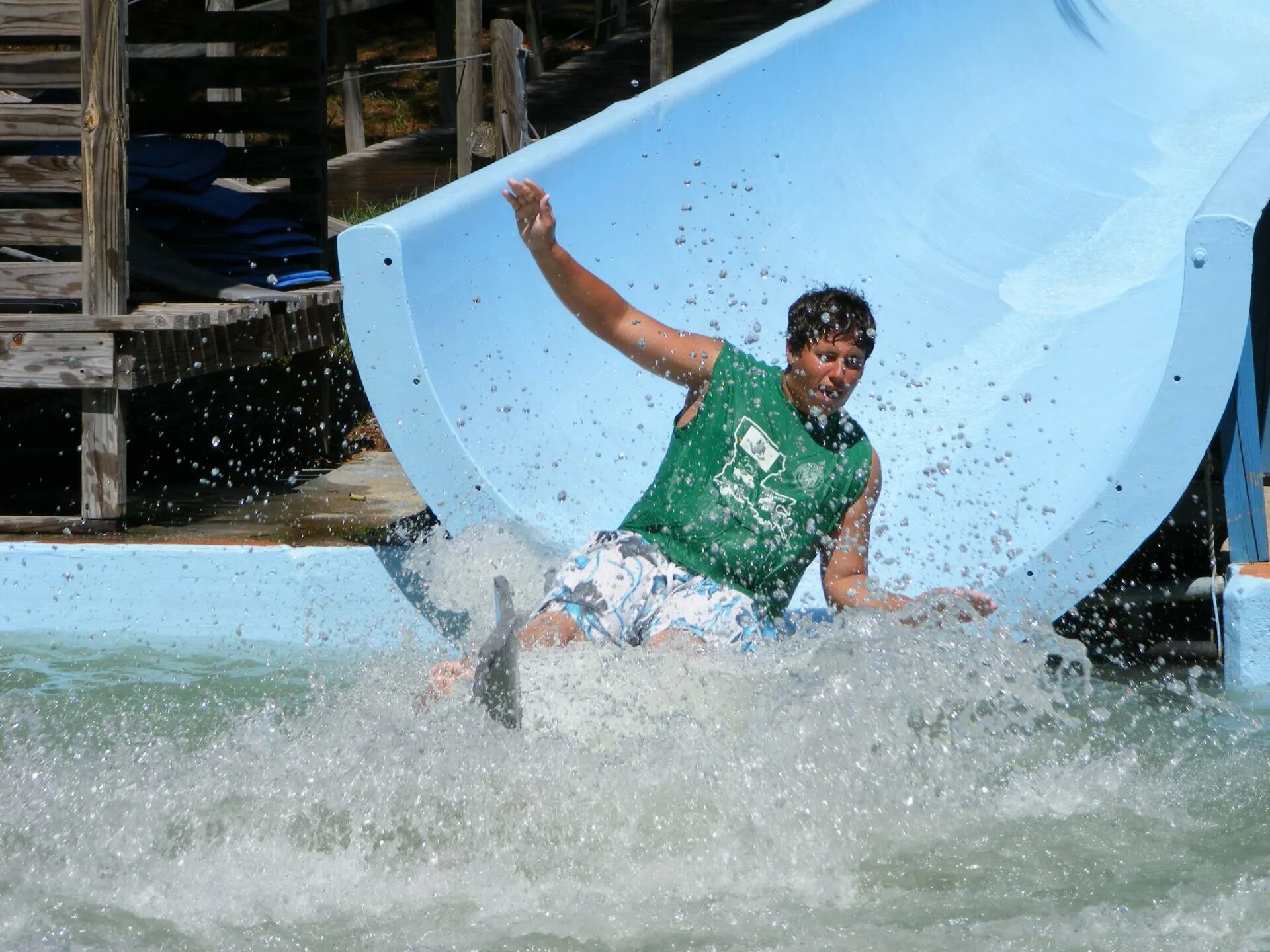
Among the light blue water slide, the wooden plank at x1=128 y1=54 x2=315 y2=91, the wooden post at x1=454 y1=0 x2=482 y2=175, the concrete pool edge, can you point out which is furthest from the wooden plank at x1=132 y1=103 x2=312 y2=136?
the concrete pool edge

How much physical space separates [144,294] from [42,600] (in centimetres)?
153

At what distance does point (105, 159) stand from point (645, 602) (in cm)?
233

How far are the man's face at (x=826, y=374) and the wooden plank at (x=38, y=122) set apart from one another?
97.0 inches

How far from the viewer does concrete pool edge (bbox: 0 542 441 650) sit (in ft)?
12.8

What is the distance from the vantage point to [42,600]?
3934 mm

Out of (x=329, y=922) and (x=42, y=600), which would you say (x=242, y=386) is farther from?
(x=329, y=922)

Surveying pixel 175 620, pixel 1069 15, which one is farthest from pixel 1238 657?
pixel 1069 15

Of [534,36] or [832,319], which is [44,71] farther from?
[534,36]

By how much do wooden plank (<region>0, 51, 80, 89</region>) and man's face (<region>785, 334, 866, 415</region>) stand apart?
101 inches

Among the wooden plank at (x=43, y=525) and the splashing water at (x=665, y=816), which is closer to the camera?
the splashing water at (x=665, y=816)

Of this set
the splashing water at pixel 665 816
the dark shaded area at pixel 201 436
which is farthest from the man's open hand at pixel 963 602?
the dark shaded area at pixel 201 436

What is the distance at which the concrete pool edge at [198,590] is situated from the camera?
3.90 metres

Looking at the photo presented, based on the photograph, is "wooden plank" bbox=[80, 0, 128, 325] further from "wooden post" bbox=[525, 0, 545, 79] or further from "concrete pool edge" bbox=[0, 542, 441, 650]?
"wooden post" bbox=[525, 0, 545, 79]

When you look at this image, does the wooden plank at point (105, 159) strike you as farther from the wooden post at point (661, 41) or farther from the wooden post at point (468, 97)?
the wooden post at point (661, 41)
